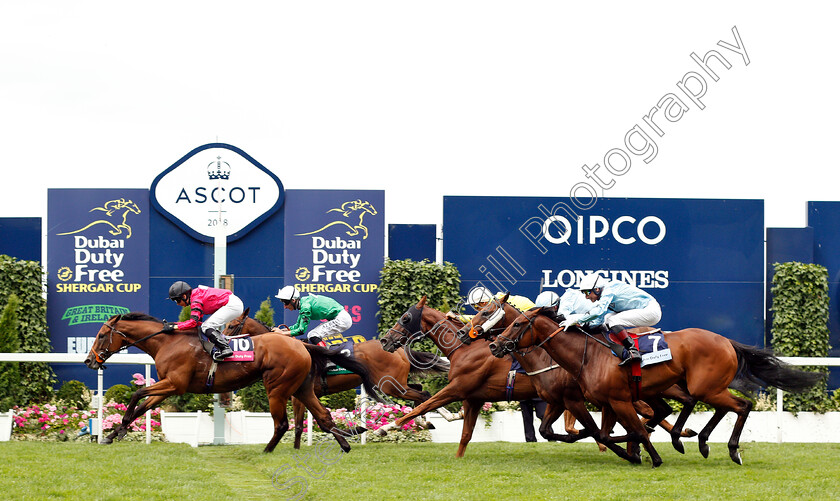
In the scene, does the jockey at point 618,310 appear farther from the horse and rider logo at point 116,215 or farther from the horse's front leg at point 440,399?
the horse and rider logo at point 116,215

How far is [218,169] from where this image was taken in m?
13.4

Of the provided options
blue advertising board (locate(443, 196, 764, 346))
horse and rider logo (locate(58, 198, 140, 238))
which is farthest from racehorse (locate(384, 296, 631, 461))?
horse and rider logo (locate(58, 198, 140, 238))

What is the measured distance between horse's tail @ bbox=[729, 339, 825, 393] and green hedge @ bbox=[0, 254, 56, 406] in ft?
30.1

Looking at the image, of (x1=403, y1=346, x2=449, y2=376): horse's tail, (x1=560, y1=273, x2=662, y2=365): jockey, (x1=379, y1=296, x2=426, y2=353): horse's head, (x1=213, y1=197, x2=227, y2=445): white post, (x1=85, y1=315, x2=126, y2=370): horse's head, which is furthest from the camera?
(x1=213, y1=197, x2=227, y2=445): white post

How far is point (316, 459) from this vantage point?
7.91 meters

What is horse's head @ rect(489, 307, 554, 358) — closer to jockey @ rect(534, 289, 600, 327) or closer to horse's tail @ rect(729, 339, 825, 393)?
jockey @ rect(534, 289, 600, 327)

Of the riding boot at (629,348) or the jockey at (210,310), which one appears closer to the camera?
the riding boot at (629,348)

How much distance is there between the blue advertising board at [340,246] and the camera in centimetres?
1338

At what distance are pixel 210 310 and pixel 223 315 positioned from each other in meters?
0.13

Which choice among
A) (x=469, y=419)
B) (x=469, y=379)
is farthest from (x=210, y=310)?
(x=469, y=419)

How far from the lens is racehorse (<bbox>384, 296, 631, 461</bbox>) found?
26.6ft

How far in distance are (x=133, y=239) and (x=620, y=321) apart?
26.9 ft

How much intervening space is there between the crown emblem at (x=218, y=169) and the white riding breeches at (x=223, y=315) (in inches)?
202

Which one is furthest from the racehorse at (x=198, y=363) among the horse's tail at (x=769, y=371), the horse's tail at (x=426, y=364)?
the horse's tail at (x=769, y=371)
